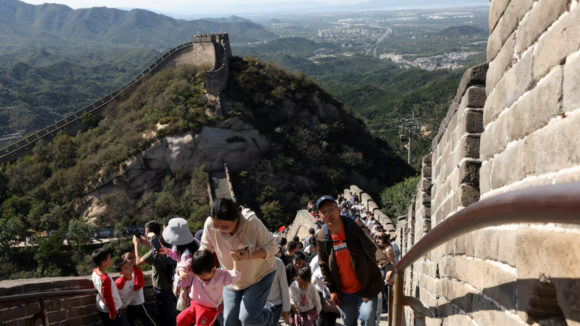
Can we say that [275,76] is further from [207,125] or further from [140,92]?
[140,92]

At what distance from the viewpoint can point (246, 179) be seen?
33.9m

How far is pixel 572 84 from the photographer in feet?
5.10

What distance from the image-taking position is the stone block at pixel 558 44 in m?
1.57

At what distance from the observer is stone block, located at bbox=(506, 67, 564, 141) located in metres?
1.67

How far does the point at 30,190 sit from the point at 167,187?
10.8 meters

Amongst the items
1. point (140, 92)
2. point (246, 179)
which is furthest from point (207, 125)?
point (140, 92)

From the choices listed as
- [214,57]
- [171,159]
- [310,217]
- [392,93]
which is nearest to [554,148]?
[310,217]

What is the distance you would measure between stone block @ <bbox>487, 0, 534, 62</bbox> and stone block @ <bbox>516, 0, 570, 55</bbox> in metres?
0.06

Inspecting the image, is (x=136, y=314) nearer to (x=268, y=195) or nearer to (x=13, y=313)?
(x=13, y=313)

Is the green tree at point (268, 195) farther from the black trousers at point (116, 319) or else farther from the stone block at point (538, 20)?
the stone block at point (538, 20)

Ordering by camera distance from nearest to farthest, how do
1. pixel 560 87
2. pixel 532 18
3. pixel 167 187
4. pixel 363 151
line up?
pixel 560 87, pixel 532 18, pixel 167 187, pixel 363 151

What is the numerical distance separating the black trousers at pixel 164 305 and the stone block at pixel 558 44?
4124mm

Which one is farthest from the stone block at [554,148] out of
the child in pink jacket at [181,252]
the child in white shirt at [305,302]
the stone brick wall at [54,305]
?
the stone brick wall at [54,305]

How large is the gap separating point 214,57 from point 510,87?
124 ft
